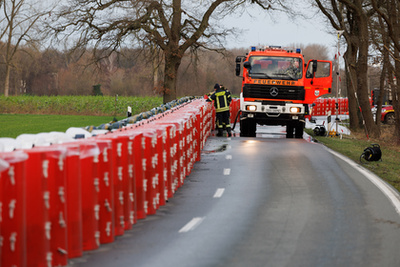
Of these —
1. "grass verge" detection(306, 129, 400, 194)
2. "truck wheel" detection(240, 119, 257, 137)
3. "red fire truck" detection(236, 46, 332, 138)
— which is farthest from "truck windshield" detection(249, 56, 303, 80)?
"grass verge" detection(306, 129, 400, 194)

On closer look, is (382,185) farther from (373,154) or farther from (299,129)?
(299,129)

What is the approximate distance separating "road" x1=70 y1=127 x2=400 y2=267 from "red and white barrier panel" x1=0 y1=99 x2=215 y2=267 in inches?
10.7

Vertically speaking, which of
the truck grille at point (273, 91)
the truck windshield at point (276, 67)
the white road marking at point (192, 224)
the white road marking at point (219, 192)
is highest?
the truck windshield at point (276, 67)

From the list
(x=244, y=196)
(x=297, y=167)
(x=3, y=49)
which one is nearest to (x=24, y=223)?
(x=244, y=196)

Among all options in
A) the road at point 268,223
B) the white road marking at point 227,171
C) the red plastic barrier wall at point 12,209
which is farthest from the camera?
the white road marking at point 227,171

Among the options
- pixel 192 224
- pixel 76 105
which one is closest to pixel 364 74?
pixel 192 224

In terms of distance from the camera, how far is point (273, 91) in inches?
1075

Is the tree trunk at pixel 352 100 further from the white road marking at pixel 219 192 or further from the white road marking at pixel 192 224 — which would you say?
the white road marking at pixel 192 224

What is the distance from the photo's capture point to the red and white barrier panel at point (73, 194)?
6.92 m

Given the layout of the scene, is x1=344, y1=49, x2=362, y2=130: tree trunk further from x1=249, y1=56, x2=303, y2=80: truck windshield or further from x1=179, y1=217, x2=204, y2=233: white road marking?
x1=179, y1=217, x2=204, y2=233: white road marking

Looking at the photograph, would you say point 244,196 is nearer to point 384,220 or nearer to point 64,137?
point 384,220

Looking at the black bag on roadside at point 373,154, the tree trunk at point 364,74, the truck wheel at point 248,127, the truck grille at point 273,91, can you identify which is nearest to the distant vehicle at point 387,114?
the tree trunk at point 364,74

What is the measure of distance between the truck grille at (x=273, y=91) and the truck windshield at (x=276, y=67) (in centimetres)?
36

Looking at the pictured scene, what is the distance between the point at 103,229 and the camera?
8898 mm
